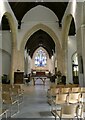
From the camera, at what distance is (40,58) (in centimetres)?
4481

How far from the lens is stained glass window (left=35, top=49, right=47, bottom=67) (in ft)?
147

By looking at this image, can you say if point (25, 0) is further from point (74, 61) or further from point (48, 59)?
point (48, 59)

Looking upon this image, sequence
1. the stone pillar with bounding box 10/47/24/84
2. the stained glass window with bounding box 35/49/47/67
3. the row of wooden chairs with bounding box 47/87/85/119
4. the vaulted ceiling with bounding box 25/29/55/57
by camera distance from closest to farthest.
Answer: the row of wooden chairs with bounding box 47/87/85/119 → the stone pillar with bounding box 10/47/24/84 → the vaulted ceiling with bounding box 25/29/55/57 → the stained glass window with bounding box 35/49/47/67

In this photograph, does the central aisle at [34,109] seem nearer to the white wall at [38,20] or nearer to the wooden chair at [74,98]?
the wooden chair at [74,98]

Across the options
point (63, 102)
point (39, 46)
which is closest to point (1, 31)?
point (63, 102)

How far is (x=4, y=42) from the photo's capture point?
2066 centimetres

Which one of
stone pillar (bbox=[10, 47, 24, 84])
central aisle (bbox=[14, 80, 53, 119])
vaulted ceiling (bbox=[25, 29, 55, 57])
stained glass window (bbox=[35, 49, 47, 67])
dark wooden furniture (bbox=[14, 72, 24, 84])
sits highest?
vaulted ceiling (bbox=[25, 29, 55, 57])

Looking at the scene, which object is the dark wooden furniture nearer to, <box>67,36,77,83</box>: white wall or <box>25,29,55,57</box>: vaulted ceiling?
<box>67,36,77,83</box>: white wall

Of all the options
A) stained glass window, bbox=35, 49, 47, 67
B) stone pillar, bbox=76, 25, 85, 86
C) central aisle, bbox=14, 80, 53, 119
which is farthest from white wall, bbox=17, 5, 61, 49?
stained glass window, bbox=35, 49, 47, 67

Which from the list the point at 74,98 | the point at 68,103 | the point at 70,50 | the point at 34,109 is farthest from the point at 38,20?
the point at 68,103

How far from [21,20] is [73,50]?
5630mm

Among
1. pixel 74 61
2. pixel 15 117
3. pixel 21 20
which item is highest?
pixel 21 20

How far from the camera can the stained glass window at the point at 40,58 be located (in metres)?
44.9

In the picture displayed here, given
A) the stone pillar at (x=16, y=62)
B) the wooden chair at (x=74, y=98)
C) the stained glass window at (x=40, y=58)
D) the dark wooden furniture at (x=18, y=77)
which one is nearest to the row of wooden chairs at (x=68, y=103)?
the wooden chair at (x=74, y=98)
